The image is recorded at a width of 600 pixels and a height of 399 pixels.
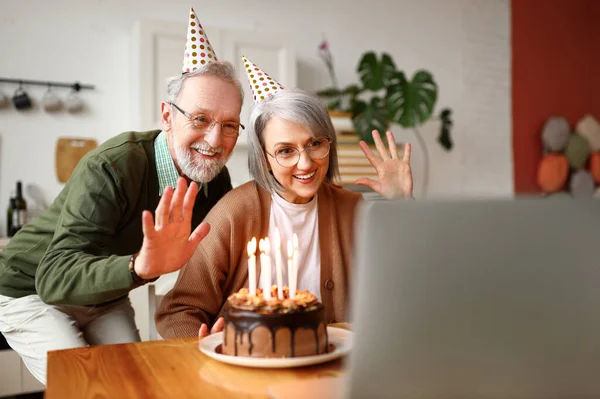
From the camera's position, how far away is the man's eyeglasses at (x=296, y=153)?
1659 mm

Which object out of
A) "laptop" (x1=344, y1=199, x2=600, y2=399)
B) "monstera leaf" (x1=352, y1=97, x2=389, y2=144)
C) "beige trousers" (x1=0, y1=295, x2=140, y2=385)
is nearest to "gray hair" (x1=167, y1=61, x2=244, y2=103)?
"beige trousers" (x1=0, y1=295, x2=140, y2=385)

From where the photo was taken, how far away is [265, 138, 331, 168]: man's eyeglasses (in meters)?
1.66

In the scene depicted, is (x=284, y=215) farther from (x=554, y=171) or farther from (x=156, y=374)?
(x=554, y=171)

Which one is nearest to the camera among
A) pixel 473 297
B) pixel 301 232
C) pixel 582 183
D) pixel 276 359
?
pixel 473 297

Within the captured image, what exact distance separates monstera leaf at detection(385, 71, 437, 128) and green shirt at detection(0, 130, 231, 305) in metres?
2.29

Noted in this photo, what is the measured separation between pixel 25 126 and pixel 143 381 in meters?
2.92

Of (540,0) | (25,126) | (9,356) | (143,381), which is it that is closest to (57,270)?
(143,381)

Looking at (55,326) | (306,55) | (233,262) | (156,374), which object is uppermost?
(306,55)

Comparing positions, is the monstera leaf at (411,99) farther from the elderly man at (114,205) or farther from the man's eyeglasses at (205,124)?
the man's eyeglasses at (205,124)

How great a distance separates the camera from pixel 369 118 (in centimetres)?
396

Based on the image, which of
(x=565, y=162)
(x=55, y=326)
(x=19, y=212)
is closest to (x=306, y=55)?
(x=19, y=212)

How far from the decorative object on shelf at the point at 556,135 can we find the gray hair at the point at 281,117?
391 centimetres

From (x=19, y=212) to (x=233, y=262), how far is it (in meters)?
2.21

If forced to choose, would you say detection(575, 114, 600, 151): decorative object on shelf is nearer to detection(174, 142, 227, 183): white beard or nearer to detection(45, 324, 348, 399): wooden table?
detection(174, 142, 227, 183): white beard
